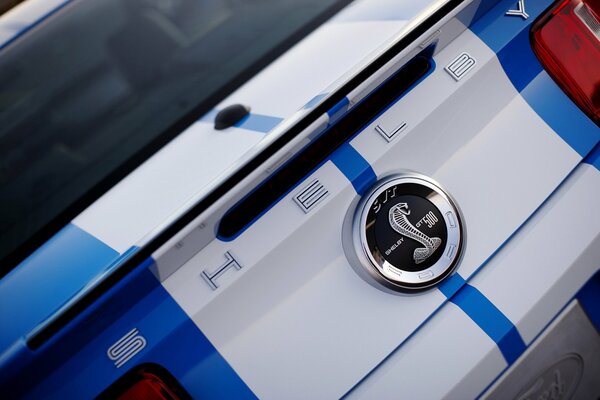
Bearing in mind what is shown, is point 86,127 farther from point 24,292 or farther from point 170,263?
point 170,263

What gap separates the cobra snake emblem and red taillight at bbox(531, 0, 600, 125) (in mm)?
559

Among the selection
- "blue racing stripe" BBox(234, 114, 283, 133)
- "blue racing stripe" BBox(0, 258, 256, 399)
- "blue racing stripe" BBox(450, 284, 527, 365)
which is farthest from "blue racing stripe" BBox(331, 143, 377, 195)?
"blue racing stripe" BBox(0, 258, 256, 399)

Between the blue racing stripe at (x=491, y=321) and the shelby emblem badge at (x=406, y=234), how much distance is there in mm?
79

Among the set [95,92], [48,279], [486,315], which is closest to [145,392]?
[48,279]

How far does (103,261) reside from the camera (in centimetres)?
110

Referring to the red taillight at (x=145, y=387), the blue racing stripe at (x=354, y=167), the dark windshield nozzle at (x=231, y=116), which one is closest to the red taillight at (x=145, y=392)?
the red taillight at (x=145, y=387)

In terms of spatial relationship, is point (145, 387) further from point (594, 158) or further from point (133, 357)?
point (594, 158)

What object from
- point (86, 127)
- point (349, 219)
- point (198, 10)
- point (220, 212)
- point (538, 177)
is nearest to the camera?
point (220, 212)

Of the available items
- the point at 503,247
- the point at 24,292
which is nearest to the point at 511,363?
the point at 503,247

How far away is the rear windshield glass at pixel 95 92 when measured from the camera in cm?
140

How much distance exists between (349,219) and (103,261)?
0.59 m

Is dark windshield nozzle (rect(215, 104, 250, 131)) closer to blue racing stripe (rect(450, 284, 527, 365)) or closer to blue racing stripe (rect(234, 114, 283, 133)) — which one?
blue racing stripe (rect(234, 114, 283, 133))

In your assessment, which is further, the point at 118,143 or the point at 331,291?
the point at 118,143

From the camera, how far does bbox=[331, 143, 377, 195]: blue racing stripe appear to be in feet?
3.41
